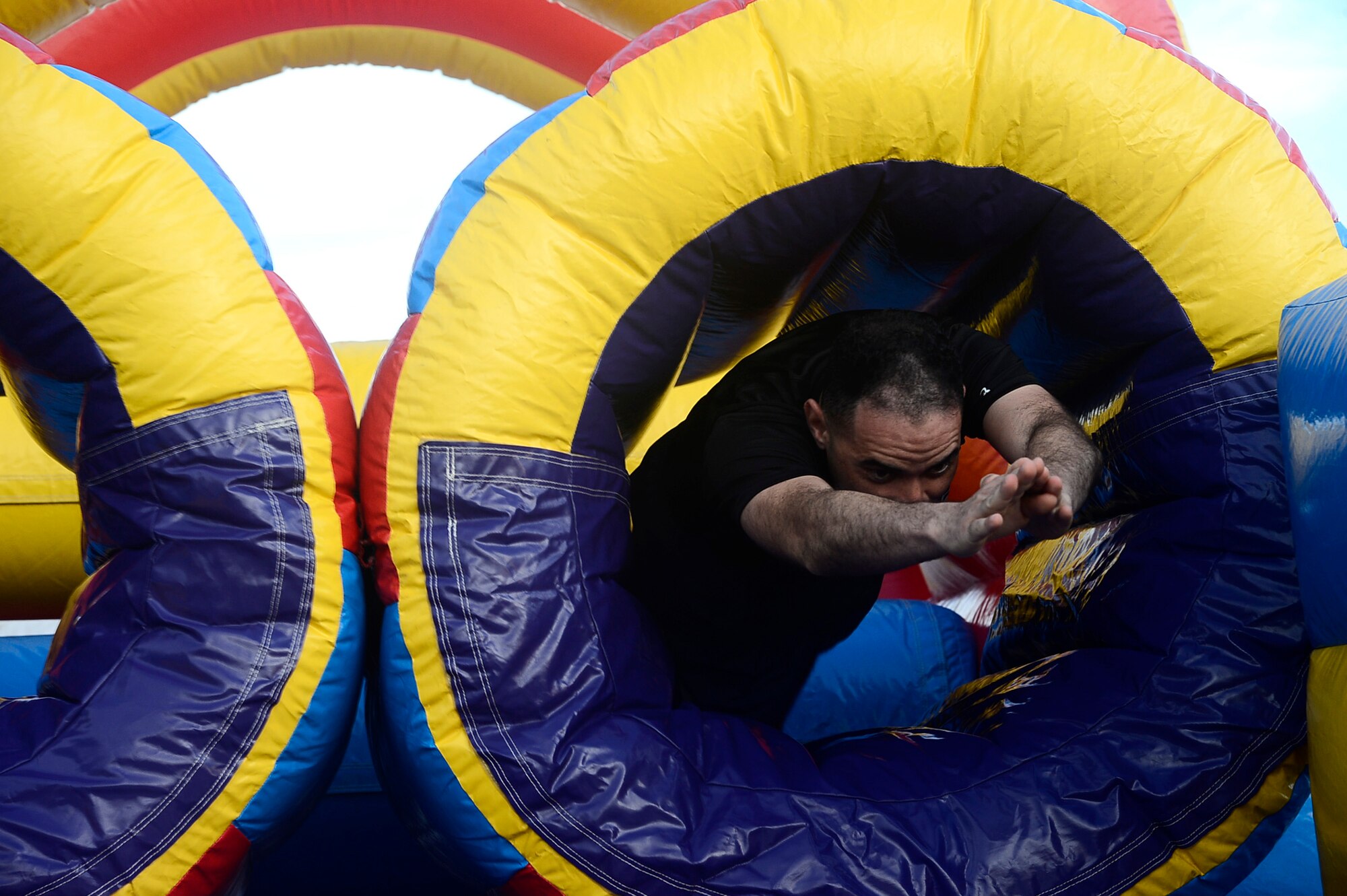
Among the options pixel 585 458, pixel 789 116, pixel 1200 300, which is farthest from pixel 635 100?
pixel 1200 300

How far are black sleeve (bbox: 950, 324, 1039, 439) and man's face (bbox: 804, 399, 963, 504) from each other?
18 centimetres

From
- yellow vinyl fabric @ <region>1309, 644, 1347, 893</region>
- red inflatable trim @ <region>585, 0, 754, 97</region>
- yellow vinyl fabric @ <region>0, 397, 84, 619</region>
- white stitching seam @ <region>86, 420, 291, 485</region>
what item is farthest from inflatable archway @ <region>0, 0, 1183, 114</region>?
yellow vinyl fabric @ <region>1309, 644, 1347, 893</region>

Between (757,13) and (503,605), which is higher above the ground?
(757,13)

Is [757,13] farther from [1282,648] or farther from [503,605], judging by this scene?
[1282,648]

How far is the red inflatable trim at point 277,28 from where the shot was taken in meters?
2.63

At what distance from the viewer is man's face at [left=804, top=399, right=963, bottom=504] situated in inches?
53.1

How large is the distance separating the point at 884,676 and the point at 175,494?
1.39 metres

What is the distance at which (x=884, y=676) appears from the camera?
6.83 feet

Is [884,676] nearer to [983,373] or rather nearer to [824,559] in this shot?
[983,373]

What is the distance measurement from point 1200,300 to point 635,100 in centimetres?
81

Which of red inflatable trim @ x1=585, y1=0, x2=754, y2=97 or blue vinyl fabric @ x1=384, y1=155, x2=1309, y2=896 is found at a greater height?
red inflatable trim @ x1=585, y1=0, x2=754, y2=97

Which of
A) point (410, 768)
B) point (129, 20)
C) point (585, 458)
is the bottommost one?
point (410, 768)

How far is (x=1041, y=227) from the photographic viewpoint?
1.49 meters

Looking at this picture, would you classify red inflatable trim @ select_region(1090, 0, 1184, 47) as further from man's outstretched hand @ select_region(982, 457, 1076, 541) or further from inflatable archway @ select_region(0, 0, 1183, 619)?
man's outstretched hand @ select_region(982, 457, 1076, 541)
